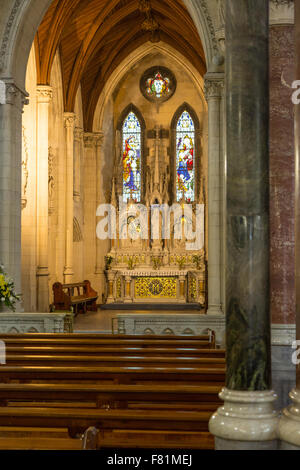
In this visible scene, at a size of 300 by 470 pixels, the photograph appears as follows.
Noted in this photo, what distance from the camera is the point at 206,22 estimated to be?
1228 centimetres

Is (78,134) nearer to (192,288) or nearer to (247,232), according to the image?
(192,288)

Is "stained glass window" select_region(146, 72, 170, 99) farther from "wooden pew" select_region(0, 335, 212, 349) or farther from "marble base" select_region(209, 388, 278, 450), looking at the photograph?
"marble base" select_region(209, 388, 278, 450)

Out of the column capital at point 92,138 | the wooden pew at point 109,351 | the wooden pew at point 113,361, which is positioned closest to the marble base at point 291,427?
the wooden pew at point 113,361

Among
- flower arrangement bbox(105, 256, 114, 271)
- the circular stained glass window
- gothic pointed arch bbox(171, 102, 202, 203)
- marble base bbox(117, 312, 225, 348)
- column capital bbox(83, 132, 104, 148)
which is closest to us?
marble base bbox(117, 312, 225, 348)

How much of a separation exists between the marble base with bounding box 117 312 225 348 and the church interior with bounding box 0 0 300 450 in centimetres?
2

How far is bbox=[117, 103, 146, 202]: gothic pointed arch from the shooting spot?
23609 millimetres

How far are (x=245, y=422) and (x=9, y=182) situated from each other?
9397mm

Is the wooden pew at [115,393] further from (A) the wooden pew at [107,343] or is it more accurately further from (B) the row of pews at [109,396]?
(A) the wooden pew at [107,343]

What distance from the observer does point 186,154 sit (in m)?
23.8

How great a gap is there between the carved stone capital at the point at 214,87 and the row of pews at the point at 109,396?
236 inches

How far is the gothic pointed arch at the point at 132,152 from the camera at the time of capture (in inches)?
930

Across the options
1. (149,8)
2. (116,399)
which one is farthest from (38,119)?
(116,399)

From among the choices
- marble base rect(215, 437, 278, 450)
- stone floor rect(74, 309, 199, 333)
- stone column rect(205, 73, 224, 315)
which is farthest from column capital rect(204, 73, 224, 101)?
marble base rect(215, 437, 278, 450)

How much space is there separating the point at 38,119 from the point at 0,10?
4.57m
